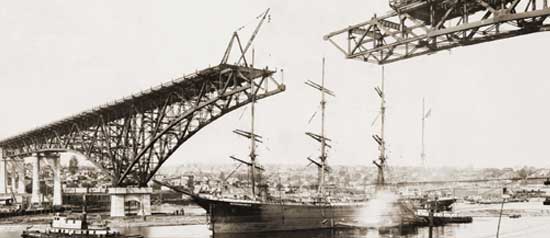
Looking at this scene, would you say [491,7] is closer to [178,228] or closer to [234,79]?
[234,79]

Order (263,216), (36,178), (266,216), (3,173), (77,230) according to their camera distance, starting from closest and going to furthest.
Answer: (77,230), (263,216), (266,216), (36,178), (3,173)

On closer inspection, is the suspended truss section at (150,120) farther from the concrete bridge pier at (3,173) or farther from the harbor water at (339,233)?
the concrete bridge pier at (3,173)

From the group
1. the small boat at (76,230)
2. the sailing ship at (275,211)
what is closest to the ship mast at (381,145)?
the sailing ship at (275,211)

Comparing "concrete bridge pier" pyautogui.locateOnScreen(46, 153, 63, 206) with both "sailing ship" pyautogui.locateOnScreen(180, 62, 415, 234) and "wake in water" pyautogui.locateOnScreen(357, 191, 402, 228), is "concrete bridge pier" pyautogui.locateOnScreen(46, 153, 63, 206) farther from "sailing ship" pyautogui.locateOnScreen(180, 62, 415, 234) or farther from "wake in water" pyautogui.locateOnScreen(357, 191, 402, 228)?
"wake in water" pyautogui.locateOnScreen(357, 191, 402, 228)

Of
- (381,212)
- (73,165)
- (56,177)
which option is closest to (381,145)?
(381,212)

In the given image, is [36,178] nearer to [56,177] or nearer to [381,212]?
[56,177]

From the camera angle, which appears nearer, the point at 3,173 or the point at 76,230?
the point at 76,230

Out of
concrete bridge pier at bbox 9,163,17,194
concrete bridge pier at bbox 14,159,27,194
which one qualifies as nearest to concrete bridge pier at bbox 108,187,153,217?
concrete bridge pier at bbox 14,159,27,194
